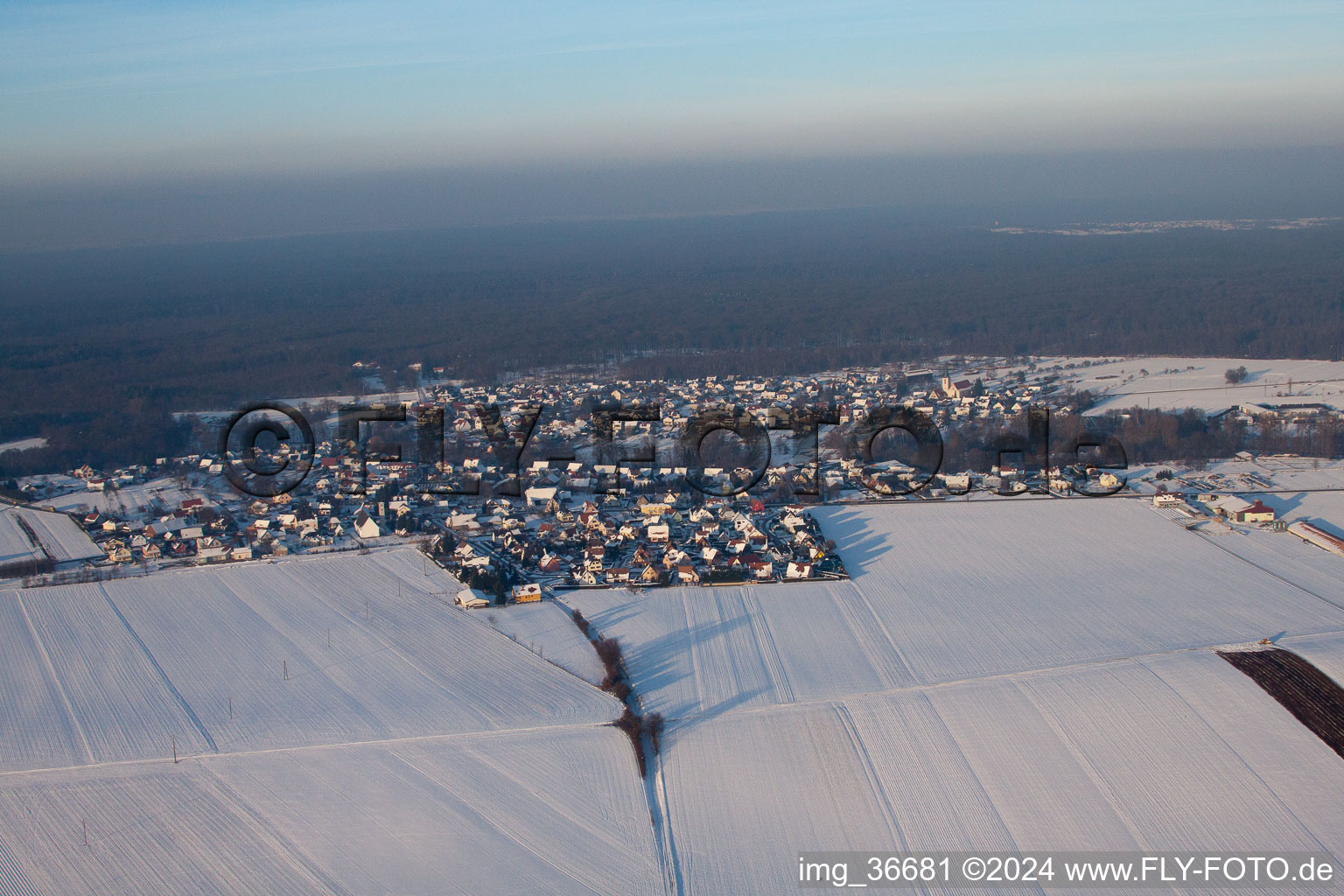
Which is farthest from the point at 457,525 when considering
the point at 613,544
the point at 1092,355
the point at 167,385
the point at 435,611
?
the point at 1092,355

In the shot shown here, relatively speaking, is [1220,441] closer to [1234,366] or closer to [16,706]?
[1234,366]

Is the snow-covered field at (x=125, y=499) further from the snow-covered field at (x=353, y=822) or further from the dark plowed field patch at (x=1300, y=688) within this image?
the dark plowed field patch at (x=1300, y=688)

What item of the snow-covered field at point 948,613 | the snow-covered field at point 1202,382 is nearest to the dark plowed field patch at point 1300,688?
the snow-covered field at point 948,613

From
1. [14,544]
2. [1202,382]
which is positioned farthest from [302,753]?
[1202,382]

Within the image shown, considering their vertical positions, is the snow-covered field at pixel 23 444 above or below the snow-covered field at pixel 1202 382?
above

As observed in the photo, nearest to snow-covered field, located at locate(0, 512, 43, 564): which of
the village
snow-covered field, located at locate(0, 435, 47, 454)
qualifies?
the village
